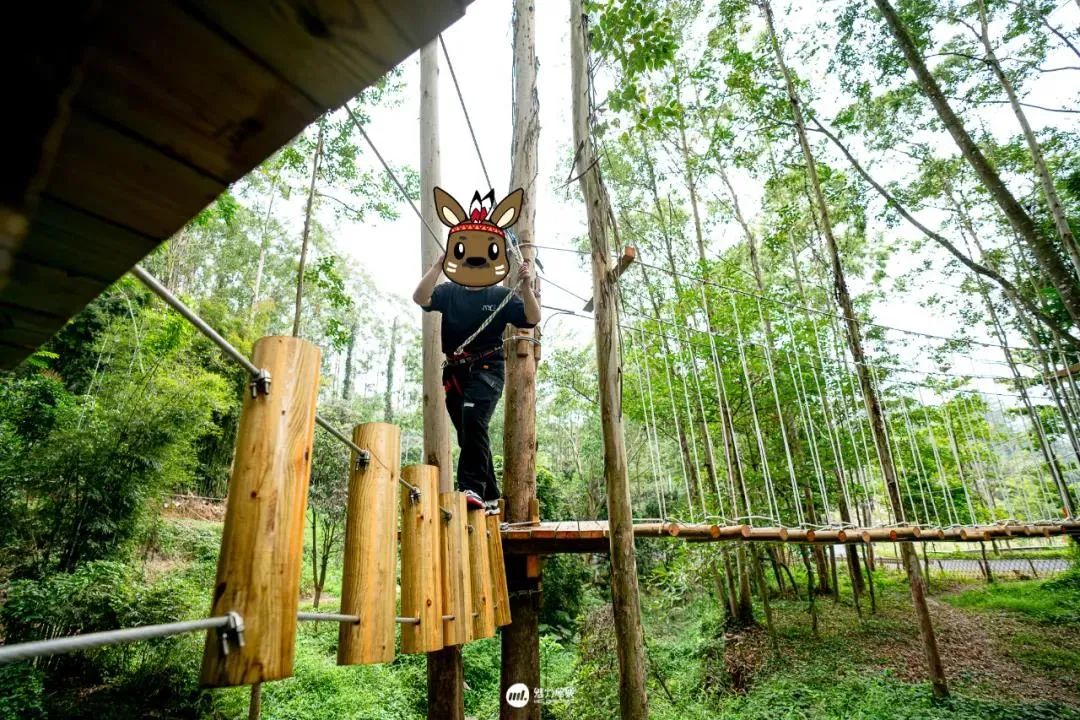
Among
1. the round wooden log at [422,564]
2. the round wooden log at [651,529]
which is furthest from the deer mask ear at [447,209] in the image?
the round wooden log at [651,529]

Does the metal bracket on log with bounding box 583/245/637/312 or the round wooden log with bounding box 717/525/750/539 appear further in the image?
the round wooden log with bounding box 717/525/750/539

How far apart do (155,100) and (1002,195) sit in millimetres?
5600

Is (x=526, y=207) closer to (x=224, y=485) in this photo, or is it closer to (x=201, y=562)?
(x=201, y=562)

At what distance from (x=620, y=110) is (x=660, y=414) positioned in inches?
196

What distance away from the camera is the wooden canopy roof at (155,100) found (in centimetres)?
35

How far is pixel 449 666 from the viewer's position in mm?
2549

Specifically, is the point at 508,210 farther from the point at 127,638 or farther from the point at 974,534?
the point at 974,534

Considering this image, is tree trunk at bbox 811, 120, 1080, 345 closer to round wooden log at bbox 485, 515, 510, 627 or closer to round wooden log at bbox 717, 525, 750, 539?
round wooden log at bbox 717, 525, 750, 539

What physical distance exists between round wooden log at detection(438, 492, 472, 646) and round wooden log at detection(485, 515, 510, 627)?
18.2 inches

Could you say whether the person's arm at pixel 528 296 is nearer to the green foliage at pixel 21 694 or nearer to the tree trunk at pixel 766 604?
the green foliage at pixel 21 694

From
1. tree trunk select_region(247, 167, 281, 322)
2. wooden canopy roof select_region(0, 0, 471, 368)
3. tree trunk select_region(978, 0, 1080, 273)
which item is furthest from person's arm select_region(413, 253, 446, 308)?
tree trunk select_region(247, 167, 281, 322)

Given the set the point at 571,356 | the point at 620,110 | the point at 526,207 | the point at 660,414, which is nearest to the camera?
the point at 620,110

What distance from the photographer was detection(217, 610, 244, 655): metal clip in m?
0.76

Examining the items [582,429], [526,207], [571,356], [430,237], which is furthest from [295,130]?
[582,429]
